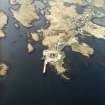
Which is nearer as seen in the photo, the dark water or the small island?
the dark water

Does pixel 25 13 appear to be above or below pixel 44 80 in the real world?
above

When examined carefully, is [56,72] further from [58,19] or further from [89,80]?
[58,19]

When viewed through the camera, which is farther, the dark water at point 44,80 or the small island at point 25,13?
the small island at point 25,13

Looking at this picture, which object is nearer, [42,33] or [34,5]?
[42,33]

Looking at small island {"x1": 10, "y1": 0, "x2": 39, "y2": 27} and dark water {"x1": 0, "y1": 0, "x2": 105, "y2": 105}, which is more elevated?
small island {"x1": 10, "y1": 0, "x2": 39, "y2": 27}

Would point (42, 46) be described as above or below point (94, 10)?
below

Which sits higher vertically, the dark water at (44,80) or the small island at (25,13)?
the small island at (25,13)

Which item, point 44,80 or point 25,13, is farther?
point 25,13

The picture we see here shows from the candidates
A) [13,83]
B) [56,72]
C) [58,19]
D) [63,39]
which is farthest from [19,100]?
[58,19]
